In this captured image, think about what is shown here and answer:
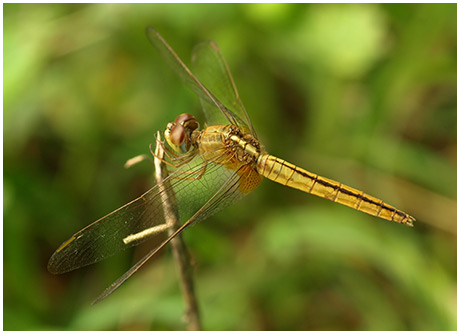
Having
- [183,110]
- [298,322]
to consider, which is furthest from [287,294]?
[183,110]

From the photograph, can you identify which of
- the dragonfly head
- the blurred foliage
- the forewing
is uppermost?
the forewing

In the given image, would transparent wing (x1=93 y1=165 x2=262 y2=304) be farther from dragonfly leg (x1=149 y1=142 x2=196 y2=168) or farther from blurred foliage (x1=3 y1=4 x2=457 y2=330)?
blurred foliage (x1=3 y1=4 x2=457 y2=330)

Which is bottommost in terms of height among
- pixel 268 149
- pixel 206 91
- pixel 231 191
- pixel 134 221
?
pixel 268 149

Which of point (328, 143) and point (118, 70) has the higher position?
point (118, 70)

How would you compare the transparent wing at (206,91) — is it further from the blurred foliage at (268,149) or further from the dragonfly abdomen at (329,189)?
the blurred foliage at (268,149)

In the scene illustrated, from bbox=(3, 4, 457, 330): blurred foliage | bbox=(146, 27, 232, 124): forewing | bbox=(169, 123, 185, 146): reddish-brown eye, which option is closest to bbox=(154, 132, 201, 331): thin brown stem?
bbox=(169, 123, 185, 146): reddish-brown eye

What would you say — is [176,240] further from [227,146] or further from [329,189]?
[329,189]

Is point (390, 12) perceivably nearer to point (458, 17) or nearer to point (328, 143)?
point (458, 17)

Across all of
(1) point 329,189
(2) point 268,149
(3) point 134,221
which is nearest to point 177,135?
(3) point 134,221
